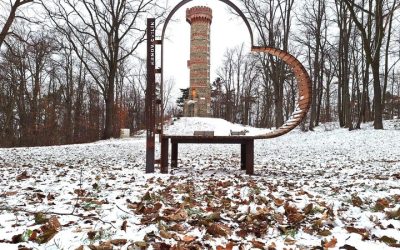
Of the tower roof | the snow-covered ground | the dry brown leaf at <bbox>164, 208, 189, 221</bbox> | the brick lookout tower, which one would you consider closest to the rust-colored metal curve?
the snow-covered ground

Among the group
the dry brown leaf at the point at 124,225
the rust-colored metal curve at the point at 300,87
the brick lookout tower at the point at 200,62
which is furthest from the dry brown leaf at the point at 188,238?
the brick lookout tower at the point at 200,62

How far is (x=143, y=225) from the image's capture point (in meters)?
2.91

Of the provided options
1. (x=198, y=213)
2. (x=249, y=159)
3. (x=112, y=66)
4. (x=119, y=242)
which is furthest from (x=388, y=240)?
(x=112, y=66)

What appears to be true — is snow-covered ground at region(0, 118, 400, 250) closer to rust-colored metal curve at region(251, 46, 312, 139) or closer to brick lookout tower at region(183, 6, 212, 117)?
rust-colored metal curve at region(251, 46, 312, 139)

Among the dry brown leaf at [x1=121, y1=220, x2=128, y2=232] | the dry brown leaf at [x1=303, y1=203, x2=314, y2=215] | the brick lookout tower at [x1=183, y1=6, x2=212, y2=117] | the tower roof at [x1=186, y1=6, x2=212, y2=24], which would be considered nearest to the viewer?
the dry brown leaf at [x1=121, y1=220, x2=128, y2=232]

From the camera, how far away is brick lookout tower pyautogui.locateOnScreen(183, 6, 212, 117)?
33.2m

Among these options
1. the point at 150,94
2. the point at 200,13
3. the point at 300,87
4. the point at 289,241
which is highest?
the point at 200,13

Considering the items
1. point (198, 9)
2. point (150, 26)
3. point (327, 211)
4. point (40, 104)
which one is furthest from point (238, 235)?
point (198, 9)

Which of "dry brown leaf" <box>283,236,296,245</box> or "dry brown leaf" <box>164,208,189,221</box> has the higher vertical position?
"dry brown leaf" <box>164,208,189,221</box>

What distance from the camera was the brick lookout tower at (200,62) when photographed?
109 ft

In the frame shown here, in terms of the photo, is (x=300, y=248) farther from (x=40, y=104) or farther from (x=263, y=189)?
(x=40, y=104)

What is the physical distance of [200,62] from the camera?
109 ft

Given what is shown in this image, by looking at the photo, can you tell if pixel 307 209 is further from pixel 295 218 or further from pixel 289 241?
pixel 289 241

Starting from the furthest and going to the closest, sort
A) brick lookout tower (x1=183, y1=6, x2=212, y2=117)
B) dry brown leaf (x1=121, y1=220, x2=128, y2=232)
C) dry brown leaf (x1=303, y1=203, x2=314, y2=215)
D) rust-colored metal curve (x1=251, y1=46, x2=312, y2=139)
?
brick lookout tower (x1=183, y1=6, x2=212, y2=117)
rust-colored metal curve (x1=251, y1=46, x2=312, y2=139)
dry brown leaf (x1=303, y1=203, x2=314, y2=215)
dry brown leaf (x1=121, y1=220, x2=128, y2=232)
